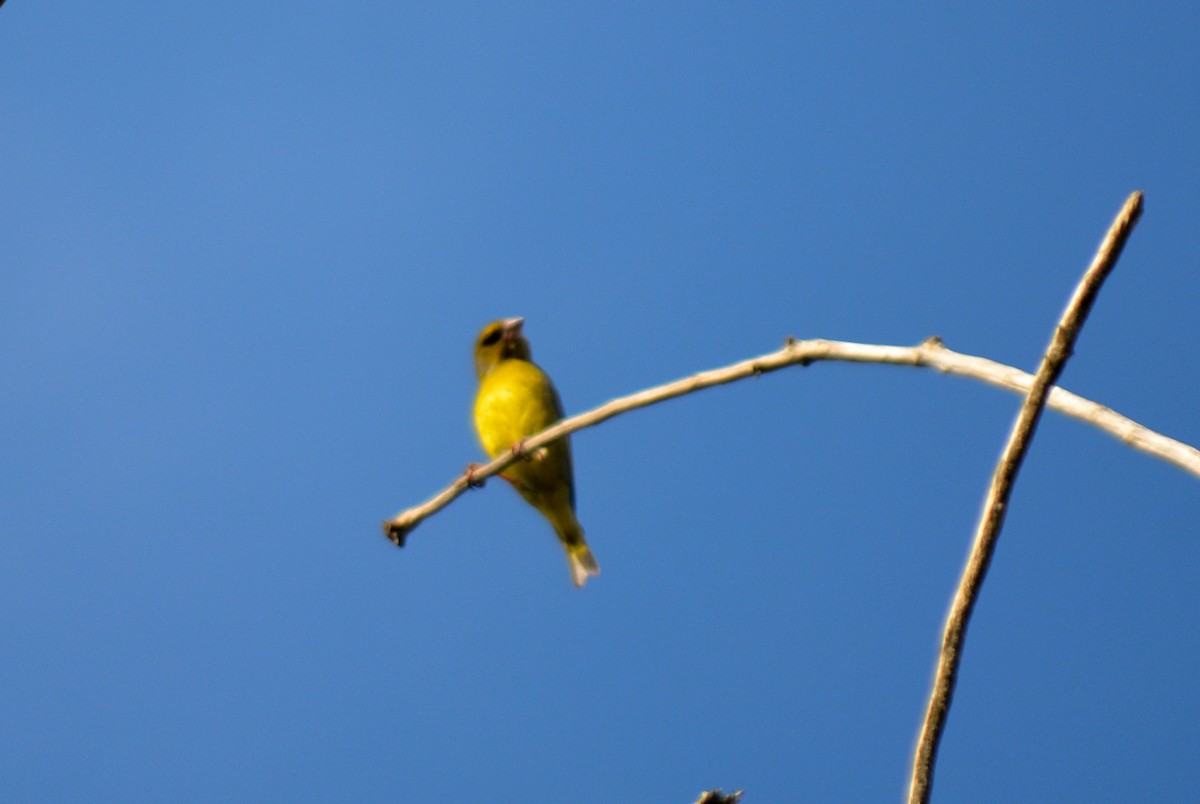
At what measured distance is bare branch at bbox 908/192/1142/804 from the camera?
1849mm

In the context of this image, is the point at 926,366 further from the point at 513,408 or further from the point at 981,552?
the point at 513,408

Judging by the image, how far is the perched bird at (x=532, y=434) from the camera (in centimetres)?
670

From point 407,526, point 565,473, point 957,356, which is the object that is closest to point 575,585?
point 565,473

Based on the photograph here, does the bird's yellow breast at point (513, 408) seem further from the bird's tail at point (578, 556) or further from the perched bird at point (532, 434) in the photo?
the bird's tail at point (578, 556)

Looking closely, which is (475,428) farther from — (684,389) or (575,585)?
(684,389)

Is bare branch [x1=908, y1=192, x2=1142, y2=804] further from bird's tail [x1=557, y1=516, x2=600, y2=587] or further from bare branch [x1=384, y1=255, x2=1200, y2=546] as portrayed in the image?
bird's tail [x1=557, y1=516, x2=600, y2=587]

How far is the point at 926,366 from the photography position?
7.37 ft

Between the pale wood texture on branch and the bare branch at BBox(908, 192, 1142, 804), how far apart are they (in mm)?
139

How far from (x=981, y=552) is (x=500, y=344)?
5.76 meters

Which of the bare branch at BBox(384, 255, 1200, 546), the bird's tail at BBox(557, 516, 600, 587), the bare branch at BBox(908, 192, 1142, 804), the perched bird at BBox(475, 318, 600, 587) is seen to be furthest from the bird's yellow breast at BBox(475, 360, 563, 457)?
the bare branch at BBox(908, 192, 1142, 804)

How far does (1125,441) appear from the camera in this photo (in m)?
1.89

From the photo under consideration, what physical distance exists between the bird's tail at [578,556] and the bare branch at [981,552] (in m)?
5.25

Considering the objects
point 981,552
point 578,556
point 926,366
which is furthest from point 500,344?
point 981,552

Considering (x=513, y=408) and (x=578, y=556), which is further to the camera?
(x=578, y=556)
